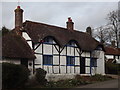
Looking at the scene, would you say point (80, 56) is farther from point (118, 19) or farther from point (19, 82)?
point (118, 19)

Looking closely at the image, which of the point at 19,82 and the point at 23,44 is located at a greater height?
the point at 23,44

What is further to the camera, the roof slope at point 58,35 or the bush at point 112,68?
the bush at point 112,68

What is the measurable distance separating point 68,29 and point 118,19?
17.5m

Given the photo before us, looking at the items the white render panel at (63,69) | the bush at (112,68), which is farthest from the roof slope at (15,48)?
the bush at (112,68)

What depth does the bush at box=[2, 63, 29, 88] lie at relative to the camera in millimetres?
14825

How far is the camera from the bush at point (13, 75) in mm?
14825

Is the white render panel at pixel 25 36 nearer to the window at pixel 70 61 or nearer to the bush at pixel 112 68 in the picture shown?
the window at pixel 70 61

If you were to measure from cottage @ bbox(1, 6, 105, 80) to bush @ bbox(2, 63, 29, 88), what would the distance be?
3637 millimetres

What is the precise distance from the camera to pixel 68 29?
28.6 meters

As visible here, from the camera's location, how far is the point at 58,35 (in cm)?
2488

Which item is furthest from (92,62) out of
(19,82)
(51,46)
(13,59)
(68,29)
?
(19,82)

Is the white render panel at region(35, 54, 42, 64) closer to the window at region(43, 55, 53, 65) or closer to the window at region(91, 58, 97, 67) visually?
the window at region(43, 55, 53, 65)

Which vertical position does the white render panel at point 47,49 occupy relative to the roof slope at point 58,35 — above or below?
below

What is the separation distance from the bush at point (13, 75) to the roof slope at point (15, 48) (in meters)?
2.92
